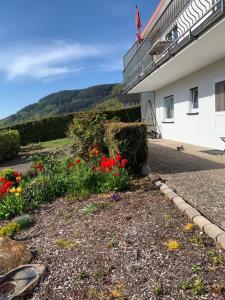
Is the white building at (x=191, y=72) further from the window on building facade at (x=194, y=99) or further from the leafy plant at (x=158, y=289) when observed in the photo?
the leafy plant at (x=158, y=289)

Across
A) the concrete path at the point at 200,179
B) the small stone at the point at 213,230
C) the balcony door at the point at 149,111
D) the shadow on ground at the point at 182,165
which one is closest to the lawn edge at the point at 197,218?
the small stone at the point at 213,230

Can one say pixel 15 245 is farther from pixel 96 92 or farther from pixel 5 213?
pixel 96 92

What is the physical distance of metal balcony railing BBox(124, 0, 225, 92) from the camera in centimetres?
717

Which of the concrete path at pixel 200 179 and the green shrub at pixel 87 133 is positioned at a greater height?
the green shrub at pixel 87 133

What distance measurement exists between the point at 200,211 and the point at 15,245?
7.99ft

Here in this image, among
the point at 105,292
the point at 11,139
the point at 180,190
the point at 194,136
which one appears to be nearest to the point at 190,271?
the point at 105,292

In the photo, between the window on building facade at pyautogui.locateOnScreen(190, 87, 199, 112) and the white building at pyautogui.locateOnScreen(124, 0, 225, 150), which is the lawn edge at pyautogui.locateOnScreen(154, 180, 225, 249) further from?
the window on building facade at pyautogui.locateOnScreen(190, 87, 199, 112)

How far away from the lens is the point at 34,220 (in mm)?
4852

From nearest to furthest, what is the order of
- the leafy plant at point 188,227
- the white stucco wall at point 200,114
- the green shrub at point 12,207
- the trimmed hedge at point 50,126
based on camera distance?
the leafy plant at point 188,227
the green shrub at point 12,207
the white stucco wall at point 200,114
the trimmed hedge at point 50,126

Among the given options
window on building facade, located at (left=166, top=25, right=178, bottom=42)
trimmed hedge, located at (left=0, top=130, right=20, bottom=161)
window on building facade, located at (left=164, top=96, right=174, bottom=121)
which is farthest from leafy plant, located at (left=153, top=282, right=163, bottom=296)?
window on building facade, located at (left=164, top=96, right=174, bottom=121)

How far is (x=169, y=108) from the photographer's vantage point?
16672 millimetres

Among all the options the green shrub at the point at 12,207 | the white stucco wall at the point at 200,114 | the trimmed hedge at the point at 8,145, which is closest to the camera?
the green shrub at the point at 12,207

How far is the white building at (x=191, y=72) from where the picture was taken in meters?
7.74

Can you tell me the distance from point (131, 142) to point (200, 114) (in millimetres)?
5932
